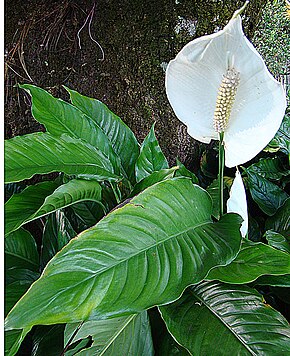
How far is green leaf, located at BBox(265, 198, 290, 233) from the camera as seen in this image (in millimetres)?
952

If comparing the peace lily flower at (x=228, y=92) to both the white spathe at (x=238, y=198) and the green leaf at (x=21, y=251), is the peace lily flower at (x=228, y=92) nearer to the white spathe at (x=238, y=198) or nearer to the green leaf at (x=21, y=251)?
the white spathe at (x=238, y=198)

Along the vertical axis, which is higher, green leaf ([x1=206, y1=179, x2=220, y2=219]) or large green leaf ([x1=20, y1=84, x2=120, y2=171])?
large green leaf ([x1=20, y1=84, x2=120, y2=171])

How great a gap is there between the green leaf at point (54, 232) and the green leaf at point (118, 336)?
0.68 feet

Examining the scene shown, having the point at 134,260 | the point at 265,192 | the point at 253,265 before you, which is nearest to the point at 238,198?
the point at 253,265

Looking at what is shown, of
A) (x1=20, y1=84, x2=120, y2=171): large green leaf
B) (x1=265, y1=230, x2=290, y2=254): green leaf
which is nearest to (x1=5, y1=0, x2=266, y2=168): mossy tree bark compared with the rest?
(x1=20, y1=84, x2=120, y2=171): large green leaf

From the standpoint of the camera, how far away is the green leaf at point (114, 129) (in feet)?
3.05

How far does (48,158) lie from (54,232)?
22 centimetres

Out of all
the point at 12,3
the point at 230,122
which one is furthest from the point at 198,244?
the point at 12,3

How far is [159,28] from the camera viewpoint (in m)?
1.13

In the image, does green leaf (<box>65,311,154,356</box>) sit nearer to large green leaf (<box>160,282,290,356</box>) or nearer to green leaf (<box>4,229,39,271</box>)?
large green leaf (<box>160,282,290,356</box>)

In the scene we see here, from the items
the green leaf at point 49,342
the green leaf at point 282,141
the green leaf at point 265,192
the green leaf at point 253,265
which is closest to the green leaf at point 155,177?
the green leaf at point 253,265

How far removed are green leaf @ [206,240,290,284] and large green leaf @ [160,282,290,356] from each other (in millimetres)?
31

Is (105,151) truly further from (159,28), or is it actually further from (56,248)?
(159,28)
